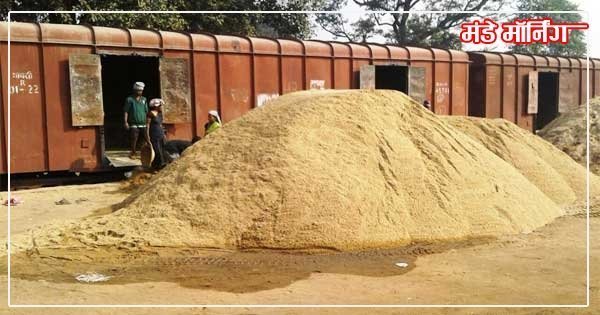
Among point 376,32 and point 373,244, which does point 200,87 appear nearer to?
point 373,244

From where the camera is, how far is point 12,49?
931cm

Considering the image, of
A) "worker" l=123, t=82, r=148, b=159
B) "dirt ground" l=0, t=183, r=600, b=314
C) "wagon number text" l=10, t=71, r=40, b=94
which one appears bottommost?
"dirt ground" l=0, t=183, r=600, b=314

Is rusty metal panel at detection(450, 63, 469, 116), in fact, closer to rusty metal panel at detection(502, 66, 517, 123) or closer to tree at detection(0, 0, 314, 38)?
rusty metal panel at detection(502, 66, 517, 123)

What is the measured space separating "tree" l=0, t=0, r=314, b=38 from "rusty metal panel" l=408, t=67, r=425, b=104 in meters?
4.97

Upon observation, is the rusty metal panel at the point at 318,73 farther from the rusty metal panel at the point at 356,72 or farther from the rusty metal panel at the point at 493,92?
the rusty metal panel at the point at 493,92

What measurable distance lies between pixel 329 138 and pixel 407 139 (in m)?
1.15

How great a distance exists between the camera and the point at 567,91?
18.5 m

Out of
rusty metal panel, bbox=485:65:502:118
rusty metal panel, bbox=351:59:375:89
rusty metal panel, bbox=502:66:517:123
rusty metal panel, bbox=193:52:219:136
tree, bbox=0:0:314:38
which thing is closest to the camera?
rusty metal panel, bbox=193:52:219:136

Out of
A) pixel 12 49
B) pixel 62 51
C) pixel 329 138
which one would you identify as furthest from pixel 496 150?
pixel 12 49

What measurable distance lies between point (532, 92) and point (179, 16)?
34.2 feet

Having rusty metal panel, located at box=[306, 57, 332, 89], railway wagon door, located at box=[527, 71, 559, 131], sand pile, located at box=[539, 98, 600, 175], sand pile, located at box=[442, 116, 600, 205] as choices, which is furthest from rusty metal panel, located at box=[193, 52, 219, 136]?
railway wagon door, located at box=[527, 71, 559, 131]

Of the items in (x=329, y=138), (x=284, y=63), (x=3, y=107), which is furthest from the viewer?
(x=284, y=63)

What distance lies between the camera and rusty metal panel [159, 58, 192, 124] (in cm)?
1080

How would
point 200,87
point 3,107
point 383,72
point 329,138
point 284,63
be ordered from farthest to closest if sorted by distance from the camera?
point 383,72
point 284,63
point 200,87
point 3,107
point 329,138
